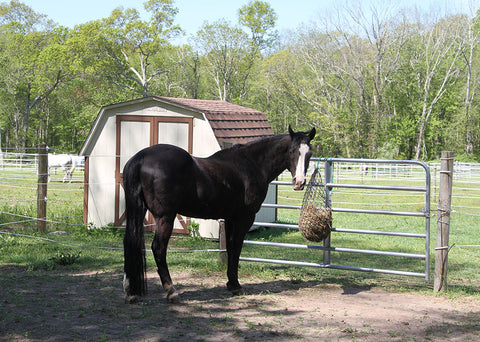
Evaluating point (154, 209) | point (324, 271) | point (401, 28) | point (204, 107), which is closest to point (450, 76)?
point (401, 28)

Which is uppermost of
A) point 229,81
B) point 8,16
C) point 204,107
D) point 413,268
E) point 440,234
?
point 8,16

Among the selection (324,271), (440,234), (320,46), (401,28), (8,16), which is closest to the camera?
(440,234)

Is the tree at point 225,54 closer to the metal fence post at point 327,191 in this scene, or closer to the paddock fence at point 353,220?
the paddock fence at point 353,220

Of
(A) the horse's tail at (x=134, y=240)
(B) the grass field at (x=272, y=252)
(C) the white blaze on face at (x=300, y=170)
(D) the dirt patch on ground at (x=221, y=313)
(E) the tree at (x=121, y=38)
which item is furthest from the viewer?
(E) the tree at (x=121, y=38)

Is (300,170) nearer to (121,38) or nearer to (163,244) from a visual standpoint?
(163,244)

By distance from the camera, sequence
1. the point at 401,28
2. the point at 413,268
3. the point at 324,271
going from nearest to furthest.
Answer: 1. the point at 324,271
2. the point at 413,268
3. the point at 401,28

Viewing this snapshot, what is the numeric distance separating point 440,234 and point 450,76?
3831 cm

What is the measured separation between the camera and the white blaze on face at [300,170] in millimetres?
5240

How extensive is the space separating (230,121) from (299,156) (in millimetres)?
5763

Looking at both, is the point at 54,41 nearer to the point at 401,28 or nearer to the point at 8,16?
the point at 8,16

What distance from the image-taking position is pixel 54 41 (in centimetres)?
4141

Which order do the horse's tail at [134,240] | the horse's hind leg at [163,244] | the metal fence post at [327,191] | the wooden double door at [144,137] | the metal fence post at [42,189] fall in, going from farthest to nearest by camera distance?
the wooden double door at [144,137] < the metal fence post at [42,189] < the metal fence post at [327,191] < the horse's hind leg at [163,244] < the horse's tail at [134,240]

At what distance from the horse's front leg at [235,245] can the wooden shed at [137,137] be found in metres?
4.35

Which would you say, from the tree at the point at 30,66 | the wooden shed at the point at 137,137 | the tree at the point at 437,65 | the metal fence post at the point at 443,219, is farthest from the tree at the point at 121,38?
the metal fence post at the point at 443,219
